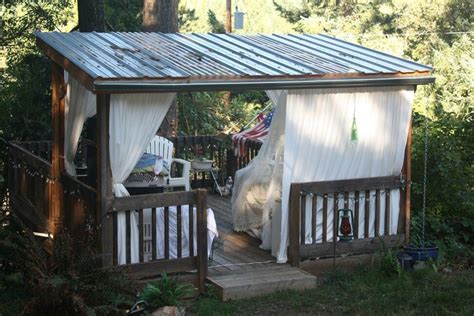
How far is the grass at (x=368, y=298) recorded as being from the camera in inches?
286

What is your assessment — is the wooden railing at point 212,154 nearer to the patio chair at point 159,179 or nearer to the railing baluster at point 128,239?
the patio chair at point 159,179

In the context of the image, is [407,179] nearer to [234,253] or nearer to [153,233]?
[234,253]

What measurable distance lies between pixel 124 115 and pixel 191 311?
1960 millimetres

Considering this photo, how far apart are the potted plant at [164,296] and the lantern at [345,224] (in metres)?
2.21

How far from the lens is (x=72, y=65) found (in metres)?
7.62

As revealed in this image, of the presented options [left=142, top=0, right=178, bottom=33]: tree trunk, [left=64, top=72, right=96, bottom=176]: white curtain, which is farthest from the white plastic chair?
[left=142, top=0, right=178, bottom=33]: tree trunk

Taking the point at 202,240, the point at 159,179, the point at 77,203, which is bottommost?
the point at 202,240

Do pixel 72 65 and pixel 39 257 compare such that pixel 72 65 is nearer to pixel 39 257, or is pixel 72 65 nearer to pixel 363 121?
pixel 39 257

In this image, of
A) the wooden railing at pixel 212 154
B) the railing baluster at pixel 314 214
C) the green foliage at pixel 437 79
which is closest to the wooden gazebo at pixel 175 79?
the railing baluster at pixel 314 214

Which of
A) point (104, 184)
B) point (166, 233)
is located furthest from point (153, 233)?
point (104, 184)

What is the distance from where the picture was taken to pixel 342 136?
845 cm

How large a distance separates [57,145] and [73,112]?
1.61ft

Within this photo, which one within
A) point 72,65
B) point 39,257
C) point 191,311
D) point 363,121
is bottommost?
point 191,311

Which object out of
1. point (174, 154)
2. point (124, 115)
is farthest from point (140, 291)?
point (174, 154)
